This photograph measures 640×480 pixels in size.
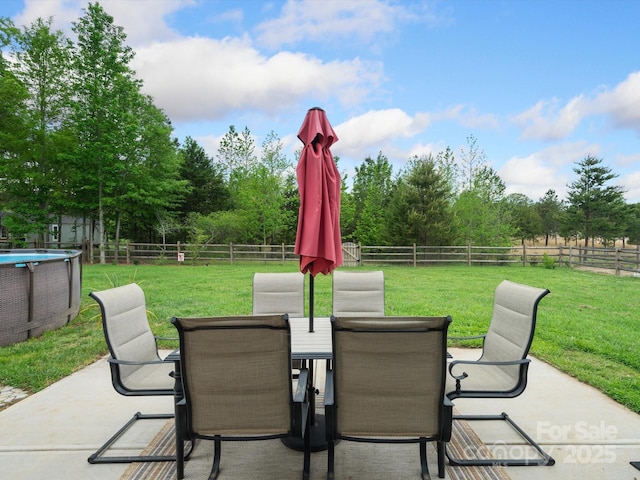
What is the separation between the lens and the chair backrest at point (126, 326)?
250 centimetres

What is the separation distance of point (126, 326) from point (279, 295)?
64.8 inches

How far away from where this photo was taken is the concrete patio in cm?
236

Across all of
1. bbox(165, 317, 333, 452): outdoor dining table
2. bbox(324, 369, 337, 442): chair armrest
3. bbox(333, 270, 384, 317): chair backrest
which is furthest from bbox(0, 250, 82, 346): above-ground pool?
bbox(324, 369, 337, 442): chair armrest

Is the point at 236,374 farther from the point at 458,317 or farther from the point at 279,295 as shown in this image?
the point at 458,317

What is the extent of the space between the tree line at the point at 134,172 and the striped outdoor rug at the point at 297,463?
17690 mm

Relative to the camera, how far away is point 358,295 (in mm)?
4066

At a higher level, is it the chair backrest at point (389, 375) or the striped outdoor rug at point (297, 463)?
the chair backrest at point (389, 375)

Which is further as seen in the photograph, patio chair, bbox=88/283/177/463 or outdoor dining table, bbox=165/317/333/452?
patio chair, bbox=88/283/177/463

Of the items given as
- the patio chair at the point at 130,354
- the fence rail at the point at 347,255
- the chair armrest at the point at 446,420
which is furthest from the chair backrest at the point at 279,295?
the fence rail at the point at 347,255

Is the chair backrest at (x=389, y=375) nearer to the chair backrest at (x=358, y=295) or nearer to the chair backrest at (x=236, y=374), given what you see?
the chair backrest at (x=236, y=374)

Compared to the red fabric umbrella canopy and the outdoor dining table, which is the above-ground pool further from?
the red fabric umbrella canopy

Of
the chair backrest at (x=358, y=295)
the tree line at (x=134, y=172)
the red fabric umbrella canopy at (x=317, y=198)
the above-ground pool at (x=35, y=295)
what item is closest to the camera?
the red fabric umbrella canopy at (x=317, y=198)

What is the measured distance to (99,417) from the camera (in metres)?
3.08

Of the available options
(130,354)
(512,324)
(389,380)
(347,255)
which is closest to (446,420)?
(389,380)
